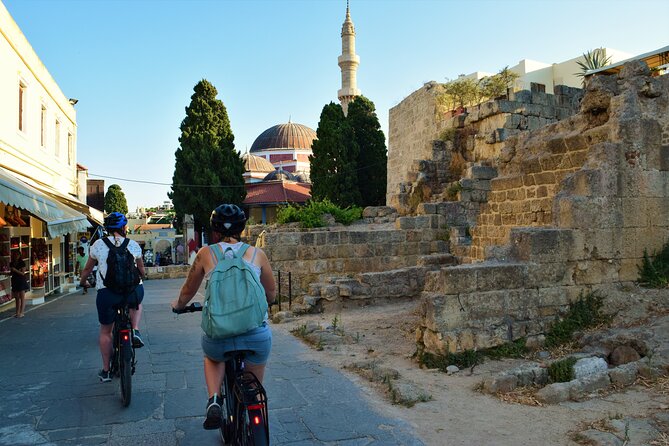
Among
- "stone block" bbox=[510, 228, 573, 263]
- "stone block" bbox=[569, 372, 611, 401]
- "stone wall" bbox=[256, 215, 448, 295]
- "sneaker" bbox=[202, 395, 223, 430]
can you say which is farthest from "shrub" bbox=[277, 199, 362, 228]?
"sneaker" bbox=[202, 395, 223, 430]

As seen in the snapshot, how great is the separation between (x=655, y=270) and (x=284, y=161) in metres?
54.1

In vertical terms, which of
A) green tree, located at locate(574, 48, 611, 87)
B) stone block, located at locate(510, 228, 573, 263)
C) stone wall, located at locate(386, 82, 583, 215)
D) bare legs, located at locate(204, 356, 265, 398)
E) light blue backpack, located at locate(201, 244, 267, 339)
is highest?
green tree, located at locate(574, 48, 611, 87)

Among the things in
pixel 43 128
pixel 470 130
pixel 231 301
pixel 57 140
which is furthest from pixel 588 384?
pixel 57 140

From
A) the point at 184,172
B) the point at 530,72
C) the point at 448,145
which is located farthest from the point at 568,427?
the point at 530,72

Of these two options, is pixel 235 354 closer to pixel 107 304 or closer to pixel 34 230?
pixel 107 304

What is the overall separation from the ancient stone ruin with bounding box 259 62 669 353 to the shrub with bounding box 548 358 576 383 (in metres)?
1.00

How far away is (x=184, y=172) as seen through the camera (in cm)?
3206

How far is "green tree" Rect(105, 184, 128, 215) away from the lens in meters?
58.8

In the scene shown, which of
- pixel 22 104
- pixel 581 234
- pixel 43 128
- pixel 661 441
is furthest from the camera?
pixel 43 128

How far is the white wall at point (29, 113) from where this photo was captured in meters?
11.9

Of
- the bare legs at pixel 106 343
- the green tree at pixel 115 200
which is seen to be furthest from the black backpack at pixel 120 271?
the green tree at pixel 115 200

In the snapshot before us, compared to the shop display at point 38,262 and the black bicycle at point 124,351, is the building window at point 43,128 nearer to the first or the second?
the shop display at point 38,262

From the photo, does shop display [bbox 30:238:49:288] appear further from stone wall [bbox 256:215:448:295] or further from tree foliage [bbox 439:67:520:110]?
tree foliage [bbox 439:67:520:110]

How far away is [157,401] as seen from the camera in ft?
15.1
